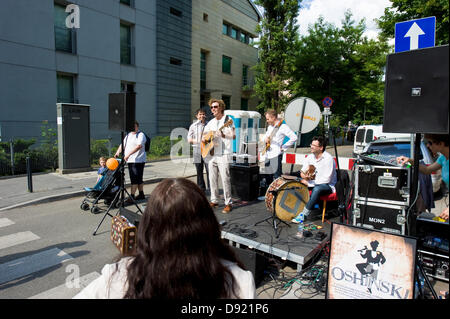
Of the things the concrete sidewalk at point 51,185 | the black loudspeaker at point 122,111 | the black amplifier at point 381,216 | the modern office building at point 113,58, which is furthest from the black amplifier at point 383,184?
the modern office building at point 113,58

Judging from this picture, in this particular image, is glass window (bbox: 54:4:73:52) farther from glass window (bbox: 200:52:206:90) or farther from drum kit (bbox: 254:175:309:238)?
drum kit (bbox: 254:175:309:238)

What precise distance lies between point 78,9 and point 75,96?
425cm

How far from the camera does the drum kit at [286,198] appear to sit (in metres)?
5.18

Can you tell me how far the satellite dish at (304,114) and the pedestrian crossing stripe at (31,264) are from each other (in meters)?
4.63

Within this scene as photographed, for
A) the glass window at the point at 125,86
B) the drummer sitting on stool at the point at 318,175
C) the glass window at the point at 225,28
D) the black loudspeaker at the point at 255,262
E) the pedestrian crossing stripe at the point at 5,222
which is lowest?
the pedestrian crossing stripe at the point at 5,222

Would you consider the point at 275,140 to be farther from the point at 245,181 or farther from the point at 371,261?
the point at 371,261

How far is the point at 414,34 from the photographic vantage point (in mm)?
4145

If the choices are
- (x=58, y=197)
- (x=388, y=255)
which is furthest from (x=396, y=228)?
(x=58, y=197)

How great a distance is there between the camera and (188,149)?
1675 cm


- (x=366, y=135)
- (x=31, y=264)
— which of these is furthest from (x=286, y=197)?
(x=366, y=135)

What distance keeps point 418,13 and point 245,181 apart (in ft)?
45.3

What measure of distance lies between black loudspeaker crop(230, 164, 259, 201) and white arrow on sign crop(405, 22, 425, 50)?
3886 mm

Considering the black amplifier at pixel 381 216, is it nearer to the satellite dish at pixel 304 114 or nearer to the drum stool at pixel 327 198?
the drum stool at pixel 327 198

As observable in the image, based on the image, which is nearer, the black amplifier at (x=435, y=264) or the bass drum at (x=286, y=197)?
the black amplifier at (x=435, y=264)
